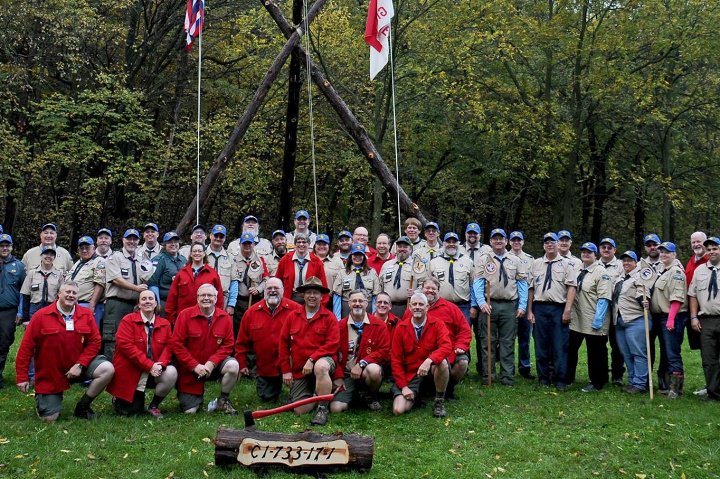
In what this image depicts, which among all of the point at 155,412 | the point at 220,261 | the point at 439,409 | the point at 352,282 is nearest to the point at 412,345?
the point at 439,409

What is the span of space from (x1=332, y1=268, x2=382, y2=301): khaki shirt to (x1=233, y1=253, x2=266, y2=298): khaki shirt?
44.4 inches

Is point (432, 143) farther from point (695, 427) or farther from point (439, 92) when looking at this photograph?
point (695, 427)

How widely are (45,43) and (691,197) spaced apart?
20.0 meters

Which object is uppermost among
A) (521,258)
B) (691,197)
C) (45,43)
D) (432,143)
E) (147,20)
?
(147,20)

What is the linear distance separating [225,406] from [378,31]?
6790mm

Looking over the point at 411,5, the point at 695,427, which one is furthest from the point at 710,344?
the point at 411,5

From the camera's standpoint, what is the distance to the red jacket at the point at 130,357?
719 centimetres

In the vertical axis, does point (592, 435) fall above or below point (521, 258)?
below

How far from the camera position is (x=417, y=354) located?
766 centimetres

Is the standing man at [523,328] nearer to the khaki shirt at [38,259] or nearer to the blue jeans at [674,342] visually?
the blue jeans at [674,342]

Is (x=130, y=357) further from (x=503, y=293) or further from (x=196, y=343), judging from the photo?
(x=503, y=293)

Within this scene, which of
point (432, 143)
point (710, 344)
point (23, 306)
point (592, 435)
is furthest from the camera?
point (432, 143)

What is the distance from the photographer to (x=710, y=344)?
26.3 feet

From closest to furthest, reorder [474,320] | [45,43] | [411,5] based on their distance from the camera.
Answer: [474,320], [45,43], [411,5]
